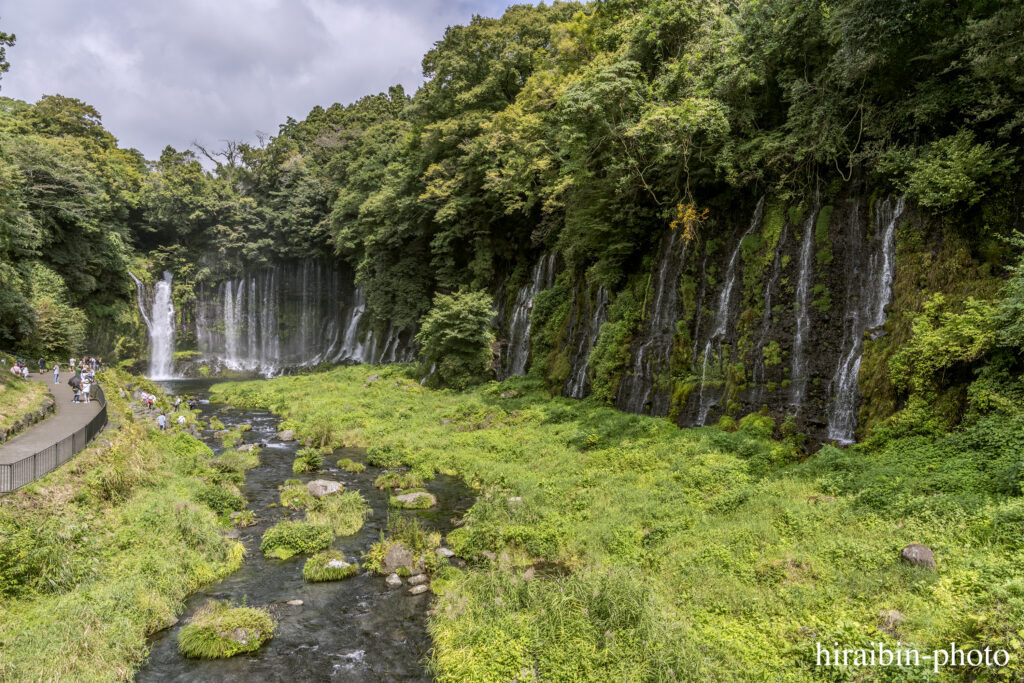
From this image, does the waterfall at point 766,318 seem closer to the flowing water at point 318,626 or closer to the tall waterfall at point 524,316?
the flowing water at point 318,626

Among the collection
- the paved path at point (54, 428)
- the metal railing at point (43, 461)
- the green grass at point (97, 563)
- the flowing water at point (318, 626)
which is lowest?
the flowing water at point (318, 626)

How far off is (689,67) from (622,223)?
617 centimetres

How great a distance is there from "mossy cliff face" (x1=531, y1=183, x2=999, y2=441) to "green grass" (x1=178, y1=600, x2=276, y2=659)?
13.3 meters

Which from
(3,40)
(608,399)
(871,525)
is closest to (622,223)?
(608,399)

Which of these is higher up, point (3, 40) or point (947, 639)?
point (3, 40)

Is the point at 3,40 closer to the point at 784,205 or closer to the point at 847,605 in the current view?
the point at 784,205

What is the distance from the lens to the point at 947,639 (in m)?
6.11

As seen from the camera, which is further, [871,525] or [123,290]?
[123,290]

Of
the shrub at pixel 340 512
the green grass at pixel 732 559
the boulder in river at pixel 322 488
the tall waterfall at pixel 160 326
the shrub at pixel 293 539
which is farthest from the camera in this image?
the tall waterfall at pixel 160 326

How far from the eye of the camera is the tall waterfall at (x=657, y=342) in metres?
18.7

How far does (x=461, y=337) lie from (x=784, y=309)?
17.4 meters

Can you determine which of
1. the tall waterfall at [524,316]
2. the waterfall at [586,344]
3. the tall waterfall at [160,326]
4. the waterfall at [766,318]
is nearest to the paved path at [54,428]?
the waterfall at [586,344]

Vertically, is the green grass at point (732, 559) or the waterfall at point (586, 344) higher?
the waterfall at point (586, 344)

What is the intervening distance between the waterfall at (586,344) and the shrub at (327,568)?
13480 millimetres
